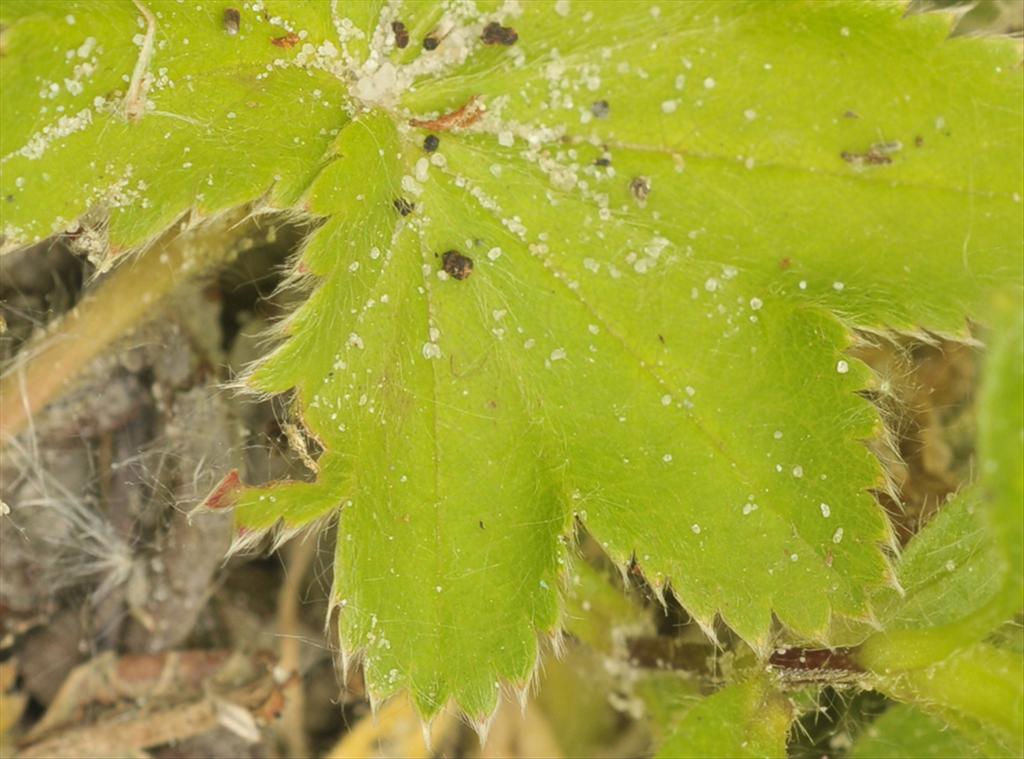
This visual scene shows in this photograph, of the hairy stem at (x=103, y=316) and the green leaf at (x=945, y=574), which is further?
the hairy stem at (x=103, y=316)

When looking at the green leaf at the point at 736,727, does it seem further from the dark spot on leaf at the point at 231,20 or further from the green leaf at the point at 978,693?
the dark spot on leaf at the point at 231,20

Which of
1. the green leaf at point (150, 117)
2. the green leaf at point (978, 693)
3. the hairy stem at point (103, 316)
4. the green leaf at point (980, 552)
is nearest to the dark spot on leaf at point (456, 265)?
the green leaf at point (150, 117)

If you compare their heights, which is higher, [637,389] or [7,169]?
[7,169]

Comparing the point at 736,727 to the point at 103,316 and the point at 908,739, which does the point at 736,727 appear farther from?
the point at 103,316

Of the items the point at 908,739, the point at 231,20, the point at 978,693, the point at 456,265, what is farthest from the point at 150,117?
the point at 908,739

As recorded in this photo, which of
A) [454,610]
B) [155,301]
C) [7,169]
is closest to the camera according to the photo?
[7,169]

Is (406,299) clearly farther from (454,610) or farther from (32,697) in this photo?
(32,697)

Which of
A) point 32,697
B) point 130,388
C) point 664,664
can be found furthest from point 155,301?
point 664,664

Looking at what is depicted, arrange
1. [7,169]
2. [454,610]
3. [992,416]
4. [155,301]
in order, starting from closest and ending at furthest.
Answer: [992,416] < [7,169] < [454,610] < [155,301]
